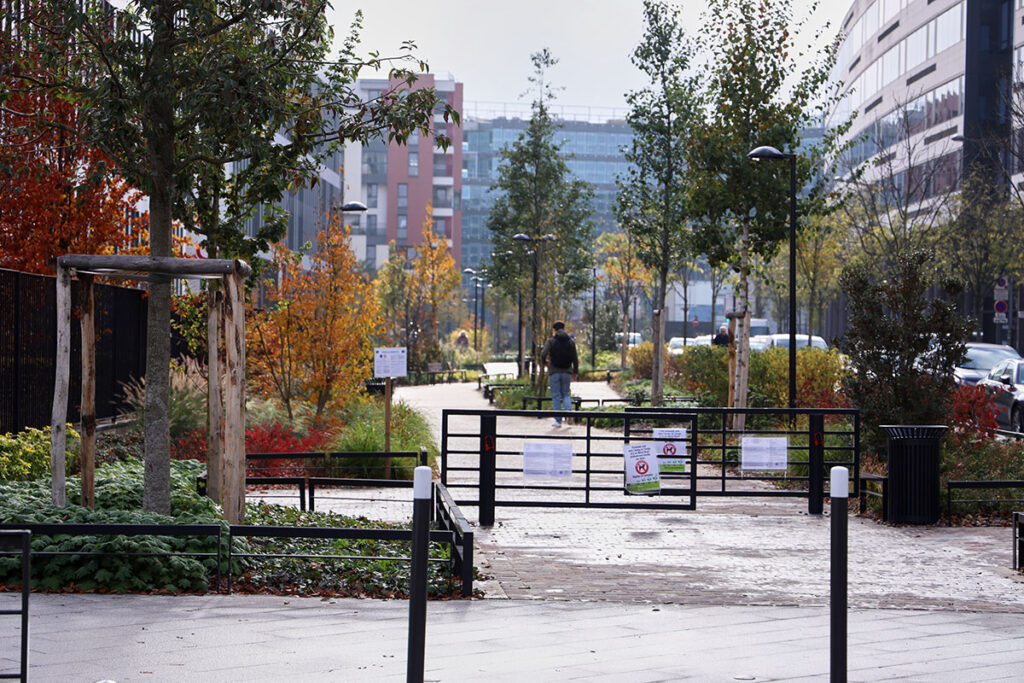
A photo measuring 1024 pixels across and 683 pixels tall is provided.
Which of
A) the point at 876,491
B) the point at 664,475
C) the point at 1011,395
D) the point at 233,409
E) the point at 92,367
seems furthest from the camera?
the point at 1011,395

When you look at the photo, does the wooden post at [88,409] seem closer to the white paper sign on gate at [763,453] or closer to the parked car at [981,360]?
the white paper sign on gate at [763,453]

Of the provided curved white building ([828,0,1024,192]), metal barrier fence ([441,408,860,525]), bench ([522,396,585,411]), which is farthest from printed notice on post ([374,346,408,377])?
curved white building ([828,0,1024,192])

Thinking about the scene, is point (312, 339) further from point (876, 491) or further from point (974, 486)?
point (974, 486)

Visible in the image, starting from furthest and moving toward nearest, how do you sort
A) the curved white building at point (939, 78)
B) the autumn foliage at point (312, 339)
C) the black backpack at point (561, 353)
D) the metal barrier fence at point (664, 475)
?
the curved white building at point (939, 78) → the black backpack at point (561, 353) → the autumn foliage at point (312, 339) → the metal barrier fence at point (664, 475)

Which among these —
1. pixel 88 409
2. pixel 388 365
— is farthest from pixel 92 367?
pixel 388 365

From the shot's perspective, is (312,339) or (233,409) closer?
(233,409)

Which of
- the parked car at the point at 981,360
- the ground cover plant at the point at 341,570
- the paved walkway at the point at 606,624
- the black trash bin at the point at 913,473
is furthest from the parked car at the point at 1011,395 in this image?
the ground cover plant at the point at 341,570

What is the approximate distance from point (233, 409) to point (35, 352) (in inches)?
308

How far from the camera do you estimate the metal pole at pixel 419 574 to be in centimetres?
523

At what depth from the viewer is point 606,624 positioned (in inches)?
312

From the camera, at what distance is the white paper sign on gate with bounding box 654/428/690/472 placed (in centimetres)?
1362

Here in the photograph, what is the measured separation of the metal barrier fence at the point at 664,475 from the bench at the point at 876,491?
10 cm

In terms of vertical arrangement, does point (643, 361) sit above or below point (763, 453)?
above

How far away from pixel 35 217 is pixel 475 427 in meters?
9.97
